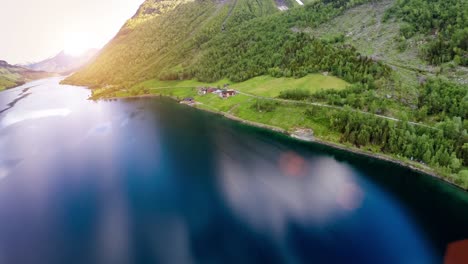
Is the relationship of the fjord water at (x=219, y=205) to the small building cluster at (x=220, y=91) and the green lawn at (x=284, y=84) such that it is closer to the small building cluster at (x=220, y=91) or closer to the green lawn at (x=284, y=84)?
the green lawn at (x=284, y=84)

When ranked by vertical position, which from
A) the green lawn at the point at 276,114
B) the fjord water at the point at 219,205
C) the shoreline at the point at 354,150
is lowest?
the fjord water at the point at 219,205

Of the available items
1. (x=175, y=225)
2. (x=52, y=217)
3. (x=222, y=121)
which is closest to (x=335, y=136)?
(x=222, y=121)

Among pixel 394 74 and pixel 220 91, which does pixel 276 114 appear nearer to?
pixel 220 91

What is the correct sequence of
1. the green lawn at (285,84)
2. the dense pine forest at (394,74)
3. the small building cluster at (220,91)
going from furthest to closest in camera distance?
the small building cluster at (220,91) < the green lawn at (285,84) < the dense pine forest at (394,74)

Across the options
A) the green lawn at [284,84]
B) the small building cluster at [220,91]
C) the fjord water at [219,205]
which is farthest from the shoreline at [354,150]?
the green lawn at [284,84]

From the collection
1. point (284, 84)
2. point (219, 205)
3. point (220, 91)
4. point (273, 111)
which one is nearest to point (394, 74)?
point (284, 84)

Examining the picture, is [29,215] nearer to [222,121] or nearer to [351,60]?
[222,121]

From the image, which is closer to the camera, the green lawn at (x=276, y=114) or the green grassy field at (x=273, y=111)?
the green lawn at (x=276, y=114)
